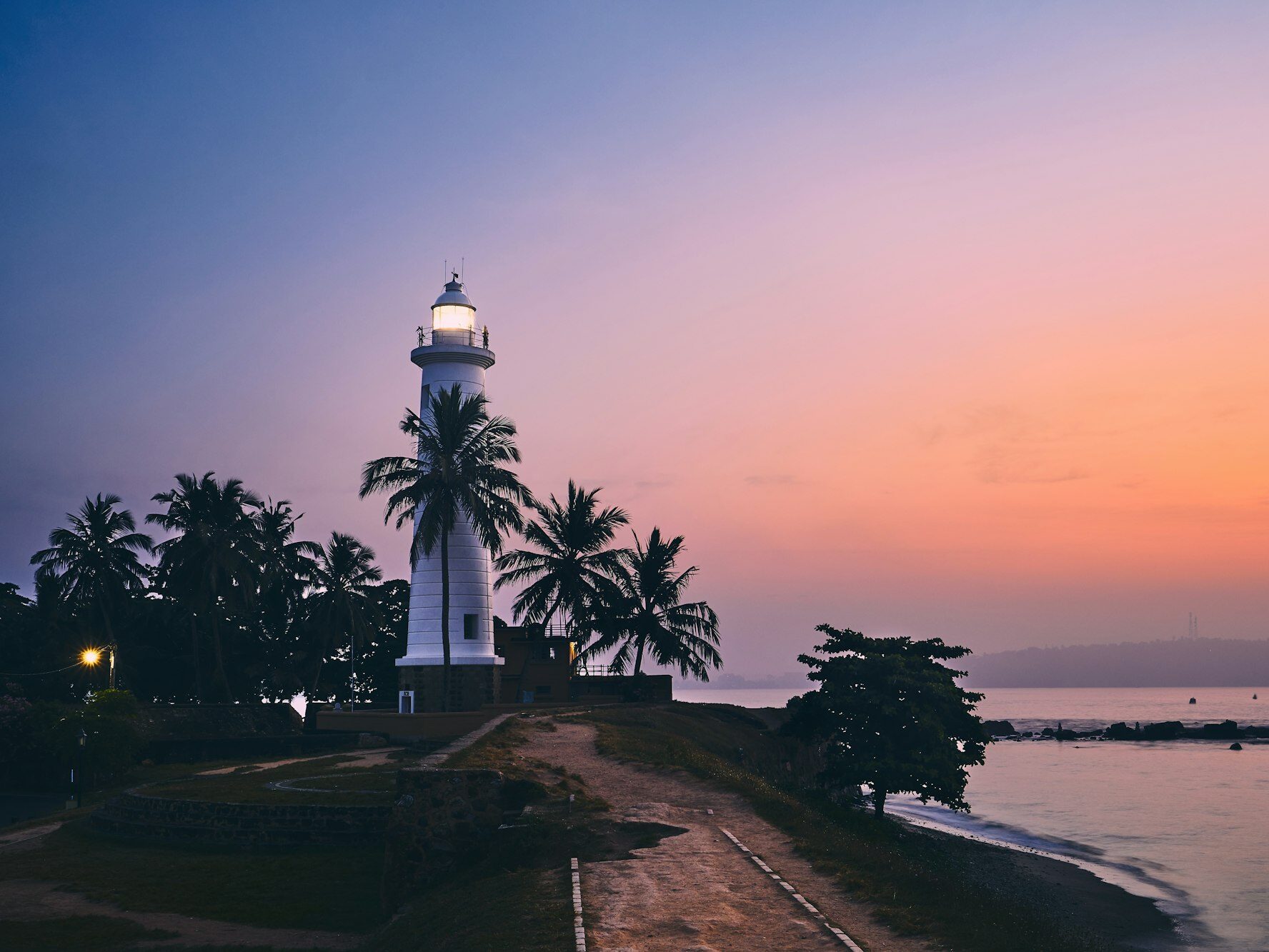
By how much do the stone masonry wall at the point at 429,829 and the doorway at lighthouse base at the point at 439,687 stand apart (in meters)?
21.4

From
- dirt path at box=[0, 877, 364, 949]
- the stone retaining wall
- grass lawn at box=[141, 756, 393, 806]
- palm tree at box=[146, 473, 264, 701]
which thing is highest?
palm tree at box=[146, 473, 264, 701]

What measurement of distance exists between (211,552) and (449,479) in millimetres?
19292

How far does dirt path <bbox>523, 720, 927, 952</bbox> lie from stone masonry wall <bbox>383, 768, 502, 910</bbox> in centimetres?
249

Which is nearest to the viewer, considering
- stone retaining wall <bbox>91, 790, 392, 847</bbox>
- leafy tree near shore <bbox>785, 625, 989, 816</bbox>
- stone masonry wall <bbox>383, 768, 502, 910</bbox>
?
stone masonry wall <bbox>383, 768, 502, 910</bbox>

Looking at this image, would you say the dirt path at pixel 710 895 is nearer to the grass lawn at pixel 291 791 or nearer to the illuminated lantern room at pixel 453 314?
the grass lawn at pixel 291 791

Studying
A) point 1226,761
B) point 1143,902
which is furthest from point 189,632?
point 1226,761

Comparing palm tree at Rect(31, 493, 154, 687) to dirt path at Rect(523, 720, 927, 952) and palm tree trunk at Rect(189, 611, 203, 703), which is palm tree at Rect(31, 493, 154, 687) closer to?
palm tree trunk at Rect(189, 611, 203, 703)

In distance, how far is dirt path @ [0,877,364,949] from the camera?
17.1 meters

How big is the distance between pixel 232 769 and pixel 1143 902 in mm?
28168

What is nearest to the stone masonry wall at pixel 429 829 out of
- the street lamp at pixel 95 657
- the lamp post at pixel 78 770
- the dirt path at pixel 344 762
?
the dirt path at pixel 344 762

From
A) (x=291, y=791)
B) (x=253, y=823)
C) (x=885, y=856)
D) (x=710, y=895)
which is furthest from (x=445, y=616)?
(x=710, y=895)

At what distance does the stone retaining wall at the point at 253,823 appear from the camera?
23.0 meters

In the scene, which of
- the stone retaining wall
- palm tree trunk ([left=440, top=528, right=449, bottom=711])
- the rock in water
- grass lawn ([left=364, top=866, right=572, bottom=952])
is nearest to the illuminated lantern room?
palm tree trunk ([left=440, top=528, right=449, bottom=711])

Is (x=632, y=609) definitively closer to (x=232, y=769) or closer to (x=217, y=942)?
(x=232, y=769)
